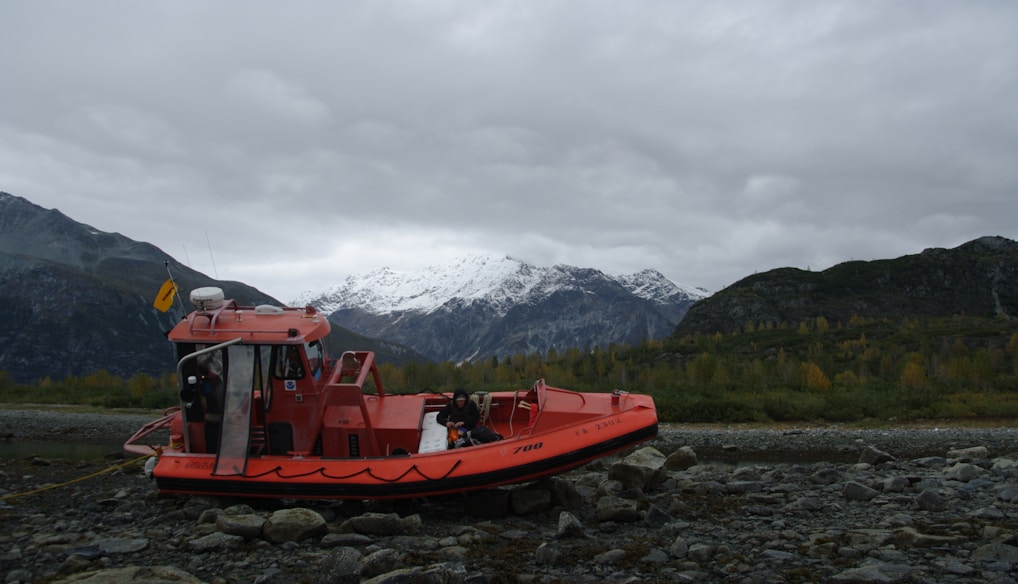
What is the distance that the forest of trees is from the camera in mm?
36781

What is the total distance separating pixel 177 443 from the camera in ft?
34.6

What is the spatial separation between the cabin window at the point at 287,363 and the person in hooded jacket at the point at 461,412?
97.1 inches

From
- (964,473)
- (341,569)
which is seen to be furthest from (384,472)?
(964,473)

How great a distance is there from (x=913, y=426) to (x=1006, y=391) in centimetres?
1395

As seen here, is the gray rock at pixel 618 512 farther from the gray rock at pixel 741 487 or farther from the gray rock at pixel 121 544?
the gray rock at pixel 121 544

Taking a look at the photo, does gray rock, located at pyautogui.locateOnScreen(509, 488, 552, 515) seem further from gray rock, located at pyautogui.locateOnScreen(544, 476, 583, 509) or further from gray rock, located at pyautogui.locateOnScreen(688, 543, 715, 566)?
gray rock, located at pyautogui.locateOnScreen(688, 543, 715, 566)

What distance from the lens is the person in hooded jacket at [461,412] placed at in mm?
10945

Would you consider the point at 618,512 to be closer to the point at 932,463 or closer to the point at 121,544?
the point at 121,544

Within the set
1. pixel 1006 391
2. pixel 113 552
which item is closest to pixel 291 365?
pixel 113 552

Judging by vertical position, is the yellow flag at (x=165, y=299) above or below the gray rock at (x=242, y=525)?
above

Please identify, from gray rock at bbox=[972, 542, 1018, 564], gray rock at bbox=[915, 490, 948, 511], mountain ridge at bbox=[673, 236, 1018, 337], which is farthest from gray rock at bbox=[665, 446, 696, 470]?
mountain ridge at bbox=[673, 236, 1018, 337]

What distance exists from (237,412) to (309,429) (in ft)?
3.67

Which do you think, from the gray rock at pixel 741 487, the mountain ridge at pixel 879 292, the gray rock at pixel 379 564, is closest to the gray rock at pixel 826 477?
the gray rock at pixel 741 487

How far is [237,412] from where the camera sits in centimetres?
Result: 962
